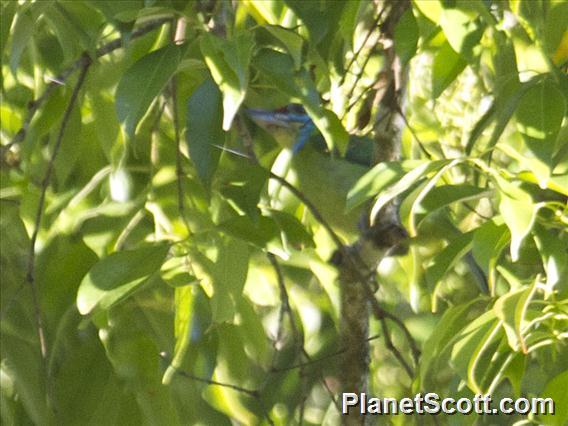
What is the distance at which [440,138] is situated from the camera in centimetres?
117

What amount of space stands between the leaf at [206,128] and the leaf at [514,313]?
217 millimetres

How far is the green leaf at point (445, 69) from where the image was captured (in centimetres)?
82

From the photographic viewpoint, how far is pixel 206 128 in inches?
27.6

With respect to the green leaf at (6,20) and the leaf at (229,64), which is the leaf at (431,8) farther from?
the green leaf at (6,20)

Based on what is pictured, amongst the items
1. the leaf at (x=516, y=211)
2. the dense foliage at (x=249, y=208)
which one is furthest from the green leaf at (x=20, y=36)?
the leaf at (x=516, y=211)

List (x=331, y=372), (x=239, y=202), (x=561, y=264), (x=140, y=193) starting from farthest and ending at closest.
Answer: (x=331, y=372), (x=140, y=193), (x=239, y=202), (x=561, y=264)

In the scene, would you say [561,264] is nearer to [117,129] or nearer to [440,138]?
[117,129]

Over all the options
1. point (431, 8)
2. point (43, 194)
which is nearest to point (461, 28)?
point (431, 8)

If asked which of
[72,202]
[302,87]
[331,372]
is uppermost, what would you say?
[302,87]

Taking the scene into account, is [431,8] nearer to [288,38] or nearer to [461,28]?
[461,28]

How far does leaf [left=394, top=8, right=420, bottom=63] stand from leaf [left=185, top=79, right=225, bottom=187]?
17cm

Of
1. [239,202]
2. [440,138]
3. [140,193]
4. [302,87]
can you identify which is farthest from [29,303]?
[440,138]

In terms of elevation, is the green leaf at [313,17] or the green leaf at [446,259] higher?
the green leaf at [313,17]

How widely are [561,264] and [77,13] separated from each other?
1.34 ft
